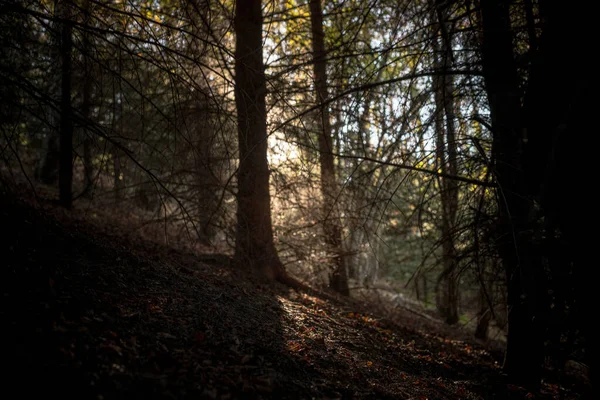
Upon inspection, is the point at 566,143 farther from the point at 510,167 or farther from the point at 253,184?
the point at 253,184

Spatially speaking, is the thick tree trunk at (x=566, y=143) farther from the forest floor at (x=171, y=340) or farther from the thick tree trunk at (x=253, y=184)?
the thick tree trunk at (x=253, y=184)

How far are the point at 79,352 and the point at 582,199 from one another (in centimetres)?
423

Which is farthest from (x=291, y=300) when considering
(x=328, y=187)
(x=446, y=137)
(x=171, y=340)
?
(x=446, y=137)

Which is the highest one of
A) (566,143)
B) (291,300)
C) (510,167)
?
(566,143)

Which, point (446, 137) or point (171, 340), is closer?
point (171, 340)

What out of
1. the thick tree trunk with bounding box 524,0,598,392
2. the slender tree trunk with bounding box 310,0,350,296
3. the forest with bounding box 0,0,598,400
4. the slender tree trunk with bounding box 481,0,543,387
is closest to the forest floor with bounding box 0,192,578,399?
the forest with bounding box 0,0,598,400

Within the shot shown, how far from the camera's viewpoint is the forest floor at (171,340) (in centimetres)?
238

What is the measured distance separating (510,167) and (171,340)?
144 inches

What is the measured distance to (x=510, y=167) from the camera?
13.2 feet

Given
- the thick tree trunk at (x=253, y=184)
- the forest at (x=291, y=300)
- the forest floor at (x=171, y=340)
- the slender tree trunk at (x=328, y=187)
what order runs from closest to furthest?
the forest floor at (x=171, y=340)
the forest at (x=291, y=300)
the thick tree trunk at (x=253, y=184)
the slender tree trunk at (x=328, y=187)

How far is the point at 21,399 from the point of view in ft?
6.68

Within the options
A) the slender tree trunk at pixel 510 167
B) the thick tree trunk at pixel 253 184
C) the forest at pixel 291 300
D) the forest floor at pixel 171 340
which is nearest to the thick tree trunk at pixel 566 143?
the forest at pixel 291 300

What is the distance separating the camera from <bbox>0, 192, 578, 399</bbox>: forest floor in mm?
2381

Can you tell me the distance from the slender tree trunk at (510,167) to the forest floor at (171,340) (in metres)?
0.39
